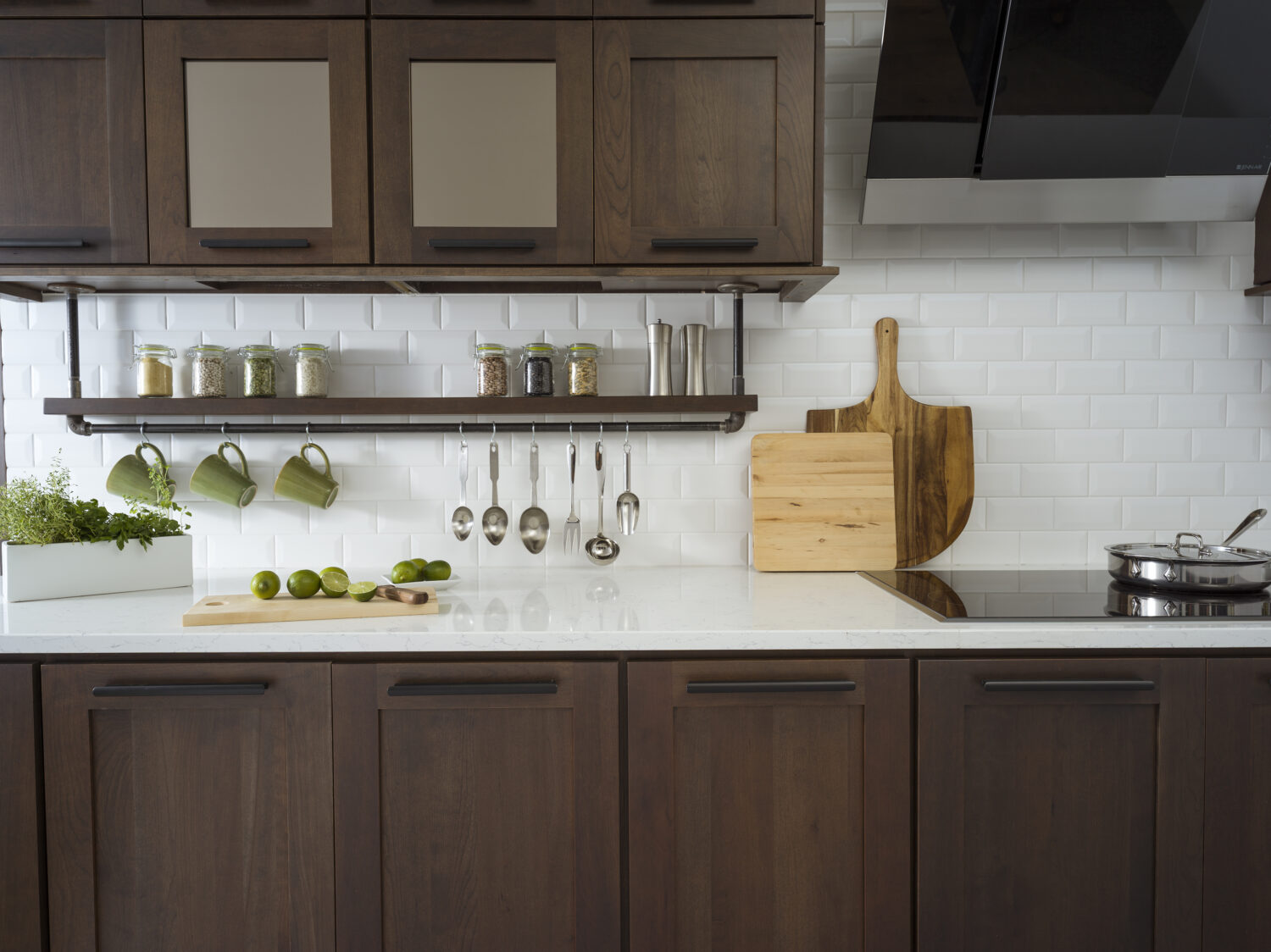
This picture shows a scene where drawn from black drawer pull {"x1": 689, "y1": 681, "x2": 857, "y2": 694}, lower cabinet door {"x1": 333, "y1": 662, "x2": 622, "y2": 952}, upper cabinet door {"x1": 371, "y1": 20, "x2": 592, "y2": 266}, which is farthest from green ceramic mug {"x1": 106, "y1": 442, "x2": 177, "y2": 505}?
black drawer pull {"x1": 689, "y1": 681, "x2": 857, "y2": 694}

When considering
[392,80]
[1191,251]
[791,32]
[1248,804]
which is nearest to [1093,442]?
[1191,251]

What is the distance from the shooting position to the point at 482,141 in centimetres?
196

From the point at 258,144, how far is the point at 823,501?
1679 millimetres

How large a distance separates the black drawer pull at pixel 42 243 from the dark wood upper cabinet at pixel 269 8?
553 millimetres

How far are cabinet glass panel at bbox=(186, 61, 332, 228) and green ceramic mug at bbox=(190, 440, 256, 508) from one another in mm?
664

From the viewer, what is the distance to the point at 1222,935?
5.33ft

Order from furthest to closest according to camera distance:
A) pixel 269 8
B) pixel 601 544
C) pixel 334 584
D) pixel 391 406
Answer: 1. pixel 601 544
2. pixel 391 406
3. pixel 269 8
4. pixel 334 584

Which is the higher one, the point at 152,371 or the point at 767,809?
the point at 152,371

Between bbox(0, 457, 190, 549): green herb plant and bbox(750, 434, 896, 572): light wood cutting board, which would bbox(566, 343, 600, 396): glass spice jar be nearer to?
bbox(750, 434, 896, 572): light wood cutting board

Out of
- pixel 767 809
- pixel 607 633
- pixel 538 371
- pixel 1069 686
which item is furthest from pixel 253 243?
pixel 1069 686

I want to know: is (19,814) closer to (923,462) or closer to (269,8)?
(269,8)

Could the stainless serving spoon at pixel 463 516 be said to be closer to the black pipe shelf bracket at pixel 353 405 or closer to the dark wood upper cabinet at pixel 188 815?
the black pipe shelf bracket at pixel 353 405

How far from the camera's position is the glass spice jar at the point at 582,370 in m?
2.27

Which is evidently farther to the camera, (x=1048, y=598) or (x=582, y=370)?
(x=582, y=370)
